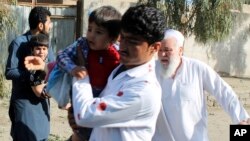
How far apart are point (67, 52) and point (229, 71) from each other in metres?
13.9

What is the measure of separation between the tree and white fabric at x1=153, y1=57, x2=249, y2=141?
9.60 metres

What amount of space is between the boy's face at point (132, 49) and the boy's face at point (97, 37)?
135 mm

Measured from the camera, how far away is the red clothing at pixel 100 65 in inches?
99.1

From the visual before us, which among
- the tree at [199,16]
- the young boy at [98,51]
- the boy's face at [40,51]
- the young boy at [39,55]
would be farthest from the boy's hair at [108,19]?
the tree at [199,16]

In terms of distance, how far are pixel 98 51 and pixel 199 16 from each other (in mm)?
11215

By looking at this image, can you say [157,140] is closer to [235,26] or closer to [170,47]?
[170,47]

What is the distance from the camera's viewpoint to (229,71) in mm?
16062

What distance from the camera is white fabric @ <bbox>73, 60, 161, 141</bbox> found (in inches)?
89.7

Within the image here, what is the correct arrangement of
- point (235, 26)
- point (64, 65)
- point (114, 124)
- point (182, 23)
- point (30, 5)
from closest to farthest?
point (114, 124) → point (64, 65) → point (30, 5) → point (182, 23) → point (235, 26)

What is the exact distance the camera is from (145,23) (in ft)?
7.64

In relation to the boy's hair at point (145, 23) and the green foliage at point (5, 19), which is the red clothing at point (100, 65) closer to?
the boy's hair at point (145, 23)

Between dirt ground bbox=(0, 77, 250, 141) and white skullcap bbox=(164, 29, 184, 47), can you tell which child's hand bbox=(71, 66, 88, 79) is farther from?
dirt ground bbox=(0, 77, 250, 141)

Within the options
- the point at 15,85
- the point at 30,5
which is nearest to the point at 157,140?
the point at 15,85

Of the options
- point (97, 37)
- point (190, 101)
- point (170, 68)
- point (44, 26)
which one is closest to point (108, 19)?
point (97, 37)
